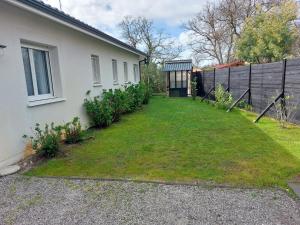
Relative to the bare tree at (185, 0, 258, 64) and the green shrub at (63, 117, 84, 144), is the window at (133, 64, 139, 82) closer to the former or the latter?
the green shrub at (63, 117, 84, 144)

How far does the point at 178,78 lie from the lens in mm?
18672

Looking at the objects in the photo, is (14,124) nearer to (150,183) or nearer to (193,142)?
(150,183)

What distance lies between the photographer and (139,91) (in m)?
11.6

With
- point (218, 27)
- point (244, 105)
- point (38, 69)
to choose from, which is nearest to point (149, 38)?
point (218, 27)

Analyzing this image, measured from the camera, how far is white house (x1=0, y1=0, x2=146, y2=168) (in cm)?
399

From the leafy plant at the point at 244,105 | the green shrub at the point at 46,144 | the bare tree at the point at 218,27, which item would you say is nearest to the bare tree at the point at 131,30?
the bare tree at the point at 218,27

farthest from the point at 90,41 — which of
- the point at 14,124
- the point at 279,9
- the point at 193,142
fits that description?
the point at 279,9

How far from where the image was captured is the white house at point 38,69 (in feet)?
13.1

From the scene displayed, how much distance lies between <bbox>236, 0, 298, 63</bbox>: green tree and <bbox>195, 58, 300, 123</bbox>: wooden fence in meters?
6.26

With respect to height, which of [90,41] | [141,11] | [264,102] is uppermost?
[141,11]

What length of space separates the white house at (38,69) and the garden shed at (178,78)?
37.0 ft

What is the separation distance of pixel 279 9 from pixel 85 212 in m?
19.5

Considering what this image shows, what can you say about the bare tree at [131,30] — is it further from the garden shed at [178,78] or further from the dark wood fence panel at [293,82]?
the dark wood fence panel at [293,82]

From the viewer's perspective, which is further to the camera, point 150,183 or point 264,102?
point 264,102
